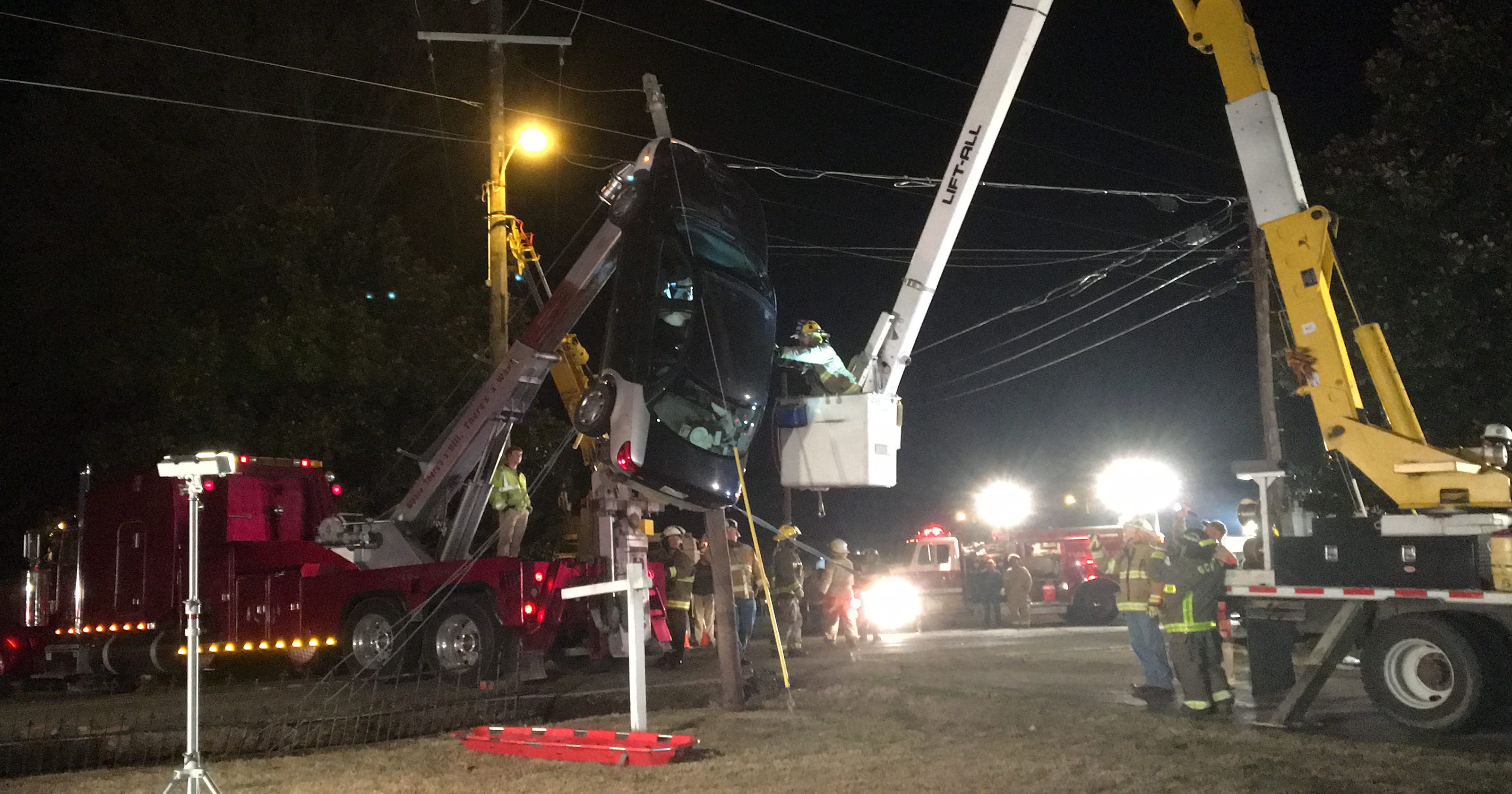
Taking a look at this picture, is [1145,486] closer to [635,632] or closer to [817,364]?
[817,364]

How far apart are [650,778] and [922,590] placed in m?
21.9

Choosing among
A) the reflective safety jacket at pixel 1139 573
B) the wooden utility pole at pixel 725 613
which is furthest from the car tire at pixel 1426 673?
the wooden utility pole at pixel 725 613

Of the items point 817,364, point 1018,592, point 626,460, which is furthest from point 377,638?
point 1018,592

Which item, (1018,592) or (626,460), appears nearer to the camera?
(626,460)

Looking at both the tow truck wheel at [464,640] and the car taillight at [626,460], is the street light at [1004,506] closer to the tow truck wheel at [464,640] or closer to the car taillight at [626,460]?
the tow truck wheel at [464,640]

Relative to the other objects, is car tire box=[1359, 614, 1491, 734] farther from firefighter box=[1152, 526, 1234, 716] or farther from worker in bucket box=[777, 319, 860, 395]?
worker in bucket box=[777, 319, 860, 395]

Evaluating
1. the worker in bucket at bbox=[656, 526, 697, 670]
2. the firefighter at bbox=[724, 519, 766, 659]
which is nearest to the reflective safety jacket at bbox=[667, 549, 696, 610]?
the worker in bucket at bbox=[656, 526, 697, 670]

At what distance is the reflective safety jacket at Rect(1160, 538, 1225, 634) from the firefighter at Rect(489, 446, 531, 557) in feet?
24.4

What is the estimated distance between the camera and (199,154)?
2167cm

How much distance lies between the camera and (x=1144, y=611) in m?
11.3

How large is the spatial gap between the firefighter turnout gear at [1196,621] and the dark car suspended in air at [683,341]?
3.78 meters

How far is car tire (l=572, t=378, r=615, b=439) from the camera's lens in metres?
9.94

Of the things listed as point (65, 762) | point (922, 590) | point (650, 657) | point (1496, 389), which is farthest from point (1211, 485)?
point (65, 762)

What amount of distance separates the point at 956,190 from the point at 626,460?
3827 mm
